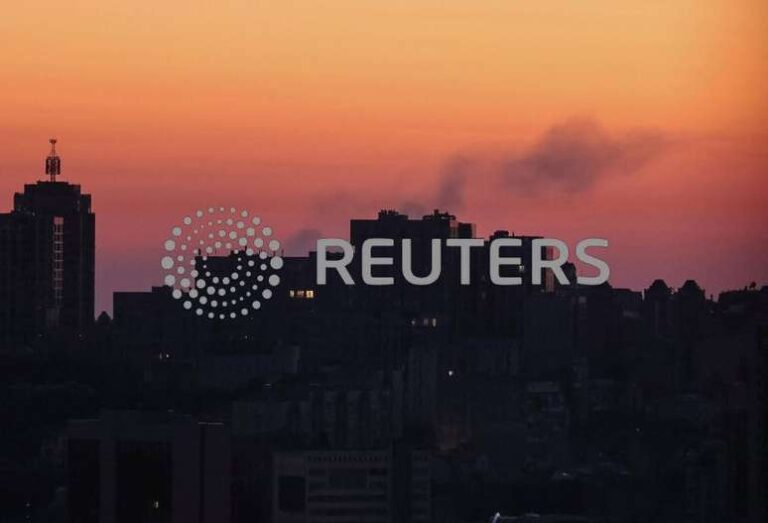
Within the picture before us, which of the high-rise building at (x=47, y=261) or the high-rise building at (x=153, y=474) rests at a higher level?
the high-rise building at (x=47, y=261)

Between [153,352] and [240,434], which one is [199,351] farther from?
[240,434]

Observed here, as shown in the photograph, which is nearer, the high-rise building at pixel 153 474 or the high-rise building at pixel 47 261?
the high-rise building at pixel 153 474

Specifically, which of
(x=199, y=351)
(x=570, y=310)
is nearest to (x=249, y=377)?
(x=199, y=351)

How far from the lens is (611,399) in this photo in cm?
1498

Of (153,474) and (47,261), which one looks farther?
(47,261)

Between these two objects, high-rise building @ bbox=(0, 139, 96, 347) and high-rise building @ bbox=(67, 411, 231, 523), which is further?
high-rise building @ bbox=(0, 139, 96, 347)

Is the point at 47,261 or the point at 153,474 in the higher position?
the point at 47,261

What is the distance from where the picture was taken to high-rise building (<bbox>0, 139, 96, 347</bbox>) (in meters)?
13.9

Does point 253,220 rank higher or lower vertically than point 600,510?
higher

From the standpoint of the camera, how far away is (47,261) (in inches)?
573

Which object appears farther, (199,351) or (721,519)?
(199,351)

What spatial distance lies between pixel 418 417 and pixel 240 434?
112 cm

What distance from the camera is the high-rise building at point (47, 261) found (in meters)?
13.9

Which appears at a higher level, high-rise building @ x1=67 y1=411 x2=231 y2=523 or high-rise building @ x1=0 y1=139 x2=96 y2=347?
high-rise building @ x1=0 y1=139 x2=96 y2=347
